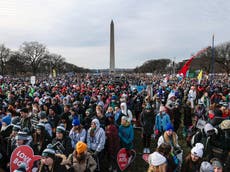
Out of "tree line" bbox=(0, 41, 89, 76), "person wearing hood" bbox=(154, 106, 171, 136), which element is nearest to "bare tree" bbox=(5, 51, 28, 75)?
"tree line" bbox=(0, 41, 89, 76)

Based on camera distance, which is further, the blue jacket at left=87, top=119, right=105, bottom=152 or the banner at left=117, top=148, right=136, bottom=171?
the blue jacket at left=87, top=119, right=105, bottom=152

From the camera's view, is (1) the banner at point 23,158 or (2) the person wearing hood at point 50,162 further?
(1) the banner at point 23,158

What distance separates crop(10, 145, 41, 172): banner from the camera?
370cm

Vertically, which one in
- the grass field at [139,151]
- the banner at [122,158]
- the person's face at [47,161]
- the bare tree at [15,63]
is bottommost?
the grass field at [139,151]

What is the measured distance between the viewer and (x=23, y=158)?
3.77 m

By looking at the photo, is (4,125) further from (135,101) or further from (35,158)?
(135,101)

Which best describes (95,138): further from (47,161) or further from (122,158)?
(47,161)

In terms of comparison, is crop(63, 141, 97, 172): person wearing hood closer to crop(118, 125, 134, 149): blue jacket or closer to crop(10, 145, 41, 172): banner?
crop(10, 145, 41, 172): banner

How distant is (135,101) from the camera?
11109 mm

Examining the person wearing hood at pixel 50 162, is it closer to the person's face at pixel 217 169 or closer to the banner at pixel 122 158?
the banner at pixel 122 158

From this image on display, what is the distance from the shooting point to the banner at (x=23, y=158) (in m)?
3.70

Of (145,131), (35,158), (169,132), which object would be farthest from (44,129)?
(145,131)

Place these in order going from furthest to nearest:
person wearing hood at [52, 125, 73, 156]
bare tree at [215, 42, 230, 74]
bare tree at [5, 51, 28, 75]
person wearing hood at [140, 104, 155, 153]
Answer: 1. bare tree at [5, 51, 28, 75]
2. bare tree at [215, 42, 230, 74]
3. person wearing hood at [140, 104, 155, 153]
4. person wearing hood at [52, 125, 73, 156]

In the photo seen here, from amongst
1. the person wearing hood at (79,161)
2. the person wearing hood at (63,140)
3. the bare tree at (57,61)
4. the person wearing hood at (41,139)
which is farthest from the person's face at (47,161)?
the bare tree at (57,61)
